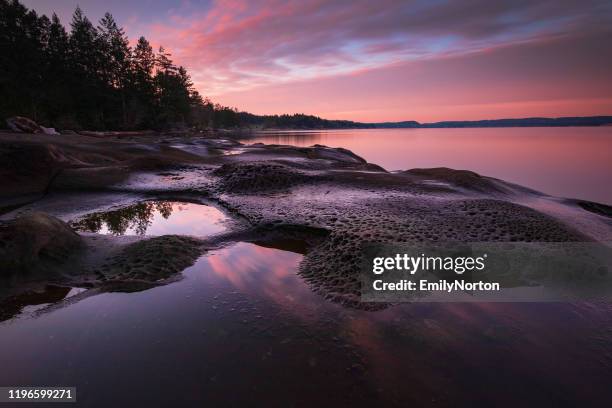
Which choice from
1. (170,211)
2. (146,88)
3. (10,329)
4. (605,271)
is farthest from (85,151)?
(146,88)

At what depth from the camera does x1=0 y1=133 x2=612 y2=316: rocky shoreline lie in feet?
13.5

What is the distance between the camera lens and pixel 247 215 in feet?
23.1

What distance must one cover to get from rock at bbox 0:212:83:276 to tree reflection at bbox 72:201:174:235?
1.75 m

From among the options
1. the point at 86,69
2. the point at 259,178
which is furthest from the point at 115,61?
the point at 259,178

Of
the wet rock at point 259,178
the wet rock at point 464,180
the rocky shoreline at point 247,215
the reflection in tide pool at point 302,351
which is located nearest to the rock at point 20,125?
the rocky shoreline at point 247,215

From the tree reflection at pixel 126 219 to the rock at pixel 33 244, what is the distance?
5.74 feet

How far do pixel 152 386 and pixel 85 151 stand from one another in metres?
15.1

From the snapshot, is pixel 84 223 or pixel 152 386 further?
pixel 84 223

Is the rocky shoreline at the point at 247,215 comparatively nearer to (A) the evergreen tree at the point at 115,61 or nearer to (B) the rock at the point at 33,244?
(B) the rock at the point at 33,244

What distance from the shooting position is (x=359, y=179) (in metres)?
10.4

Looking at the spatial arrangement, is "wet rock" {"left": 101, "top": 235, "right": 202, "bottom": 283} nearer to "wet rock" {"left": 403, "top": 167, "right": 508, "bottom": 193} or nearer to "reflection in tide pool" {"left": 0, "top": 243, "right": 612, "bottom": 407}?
"reflection in tide pool" {"left": 0, "top": 243, "right": 612, "bottom": 407}

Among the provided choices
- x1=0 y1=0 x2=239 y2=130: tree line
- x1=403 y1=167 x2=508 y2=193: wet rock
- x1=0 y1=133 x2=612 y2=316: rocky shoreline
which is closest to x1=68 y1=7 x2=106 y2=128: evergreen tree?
x1=0 y1=0 x2=239 y2=130: tree line

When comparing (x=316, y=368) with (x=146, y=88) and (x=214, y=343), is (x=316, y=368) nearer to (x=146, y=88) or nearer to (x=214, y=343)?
(x=214, y=343)

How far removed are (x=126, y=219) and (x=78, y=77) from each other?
70.1 meters
